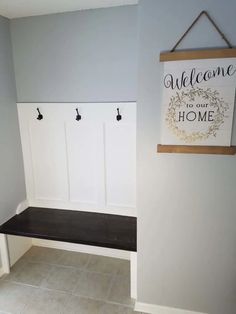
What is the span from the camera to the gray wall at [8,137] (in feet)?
6.88

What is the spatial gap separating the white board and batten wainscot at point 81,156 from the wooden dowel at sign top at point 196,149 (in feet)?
2.08

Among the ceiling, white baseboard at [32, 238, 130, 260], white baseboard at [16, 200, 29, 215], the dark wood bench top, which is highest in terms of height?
the ceiling

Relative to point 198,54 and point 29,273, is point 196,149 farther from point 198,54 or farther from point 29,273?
Answer: point 29,273

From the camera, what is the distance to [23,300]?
1923 mm

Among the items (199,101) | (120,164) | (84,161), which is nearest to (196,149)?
(199,101)

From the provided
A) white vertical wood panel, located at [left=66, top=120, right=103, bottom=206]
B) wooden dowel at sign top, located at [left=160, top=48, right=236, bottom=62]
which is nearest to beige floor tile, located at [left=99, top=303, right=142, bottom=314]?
white vertical wood panel, located at [left=66, top=120, right=103, bottom=206]

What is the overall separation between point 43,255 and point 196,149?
1804mm

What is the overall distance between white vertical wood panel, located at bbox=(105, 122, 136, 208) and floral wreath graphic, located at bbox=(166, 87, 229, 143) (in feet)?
2.14

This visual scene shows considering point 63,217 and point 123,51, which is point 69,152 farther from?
point 123,51

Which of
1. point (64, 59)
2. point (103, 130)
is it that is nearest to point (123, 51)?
point (64, 59)

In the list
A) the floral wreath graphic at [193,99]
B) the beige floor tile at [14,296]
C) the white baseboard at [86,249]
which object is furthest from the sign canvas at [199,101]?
the beige floor tile at [14,296]

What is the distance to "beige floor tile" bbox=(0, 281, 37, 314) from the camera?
1.85m

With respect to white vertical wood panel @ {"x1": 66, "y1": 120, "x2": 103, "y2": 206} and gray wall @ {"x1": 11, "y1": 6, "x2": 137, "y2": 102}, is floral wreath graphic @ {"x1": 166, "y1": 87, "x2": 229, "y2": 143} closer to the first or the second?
gray wall @ {"x1": 11, "y1": 6, "x2": 137, "y2": 102}

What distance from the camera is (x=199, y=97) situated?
55.7 inches
